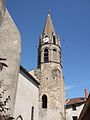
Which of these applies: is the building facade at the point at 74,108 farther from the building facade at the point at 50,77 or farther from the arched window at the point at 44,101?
the arched window at the point at 44,101

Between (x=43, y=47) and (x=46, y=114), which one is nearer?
(x=46, y=114)

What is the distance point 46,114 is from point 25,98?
3760 mm

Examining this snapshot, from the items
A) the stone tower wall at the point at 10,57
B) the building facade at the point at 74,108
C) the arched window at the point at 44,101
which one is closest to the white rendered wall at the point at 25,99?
the arched window at the point at 44,101

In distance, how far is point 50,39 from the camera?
25953mm

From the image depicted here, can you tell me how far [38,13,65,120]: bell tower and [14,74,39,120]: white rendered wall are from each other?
1.25 meters

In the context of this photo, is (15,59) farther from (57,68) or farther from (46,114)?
(57,68)

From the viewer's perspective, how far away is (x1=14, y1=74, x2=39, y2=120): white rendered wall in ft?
53.6

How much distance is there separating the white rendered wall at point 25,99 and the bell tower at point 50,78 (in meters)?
1.25

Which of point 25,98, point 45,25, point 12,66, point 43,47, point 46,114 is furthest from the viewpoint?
point 45,25

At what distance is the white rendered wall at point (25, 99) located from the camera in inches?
643

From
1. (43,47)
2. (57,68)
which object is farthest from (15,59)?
(43,47)

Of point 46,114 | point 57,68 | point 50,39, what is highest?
point 50,39

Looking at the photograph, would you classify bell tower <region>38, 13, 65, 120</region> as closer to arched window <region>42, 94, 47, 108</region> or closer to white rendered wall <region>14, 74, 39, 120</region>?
arched window <region>42, 94, 47, 108</region>

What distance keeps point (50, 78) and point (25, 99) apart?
538cm
